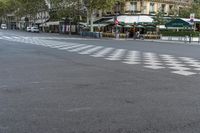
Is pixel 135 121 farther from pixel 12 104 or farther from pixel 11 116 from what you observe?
pixel 12 104

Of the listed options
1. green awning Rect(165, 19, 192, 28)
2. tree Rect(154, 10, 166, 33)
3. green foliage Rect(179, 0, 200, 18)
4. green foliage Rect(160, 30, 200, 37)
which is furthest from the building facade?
green awning Rect(165, 19, 192, 28)

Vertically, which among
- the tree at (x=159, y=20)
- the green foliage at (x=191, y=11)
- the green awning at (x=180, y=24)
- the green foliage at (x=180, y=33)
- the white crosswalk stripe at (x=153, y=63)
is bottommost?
the white crosswalk stripe at (x=153, y=63)

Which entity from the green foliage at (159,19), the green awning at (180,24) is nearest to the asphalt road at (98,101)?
the green awning at (180,24)

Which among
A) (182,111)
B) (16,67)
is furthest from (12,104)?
(16,67)

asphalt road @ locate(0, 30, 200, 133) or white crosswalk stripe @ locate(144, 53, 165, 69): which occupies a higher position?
asphalt road @ locate(0, 30, 200, 133)

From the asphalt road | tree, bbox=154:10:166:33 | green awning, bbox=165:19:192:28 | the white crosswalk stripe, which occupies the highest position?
tree, bbox=154:10:166:33

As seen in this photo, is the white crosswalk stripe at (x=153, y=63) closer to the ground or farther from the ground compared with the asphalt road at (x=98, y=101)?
closer to the ground

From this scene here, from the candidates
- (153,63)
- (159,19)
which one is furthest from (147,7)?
(153,63)

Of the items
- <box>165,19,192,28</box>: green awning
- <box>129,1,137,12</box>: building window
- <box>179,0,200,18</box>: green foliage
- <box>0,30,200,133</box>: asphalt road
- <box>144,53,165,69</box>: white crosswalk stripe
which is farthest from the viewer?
<box>129,1,137,12</box>: building window

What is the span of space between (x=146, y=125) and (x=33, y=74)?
6.27 metres

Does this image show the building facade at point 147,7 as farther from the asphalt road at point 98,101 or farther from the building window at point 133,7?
the asphalt road at point 98,101

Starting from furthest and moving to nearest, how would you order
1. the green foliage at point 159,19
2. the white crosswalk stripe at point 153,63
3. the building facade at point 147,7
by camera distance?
the building facade at point 147,7, the green foliage at point 159,19, the white crosswalk stripe at point 153,63

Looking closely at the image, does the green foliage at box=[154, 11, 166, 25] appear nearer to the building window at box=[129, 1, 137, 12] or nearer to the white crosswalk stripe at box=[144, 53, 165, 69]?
the building window at box=[129, 1, 137, 12]

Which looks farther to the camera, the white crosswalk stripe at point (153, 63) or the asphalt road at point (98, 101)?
the white crosswalk stripe at point (153, 63)
